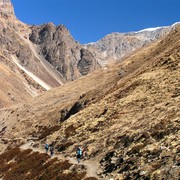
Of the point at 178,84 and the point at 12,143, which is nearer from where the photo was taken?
the point at 178,84

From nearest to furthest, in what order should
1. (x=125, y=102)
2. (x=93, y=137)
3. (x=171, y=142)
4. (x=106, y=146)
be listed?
(x=171, y=142) → (x=106, y=146) → (x=93, y=137) → (x=125, y=102)

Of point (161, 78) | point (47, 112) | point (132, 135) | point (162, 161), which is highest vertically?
point (47, 112)

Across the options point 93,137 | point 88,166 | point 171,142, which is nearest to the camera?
point 171,142

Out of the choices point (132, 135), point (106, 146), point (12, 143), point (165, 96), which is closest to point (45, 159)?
point (106, 146)

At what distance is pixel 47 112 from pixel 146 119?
5639 cm

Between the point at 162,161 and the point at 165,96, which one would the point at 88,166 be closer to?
the point at 162,161

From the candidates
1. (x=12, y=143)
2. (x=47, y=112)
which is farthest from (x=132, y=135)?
(x=47, y=112)

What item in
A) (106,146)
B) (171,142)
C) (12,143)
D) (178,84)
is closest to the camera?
(171,142)

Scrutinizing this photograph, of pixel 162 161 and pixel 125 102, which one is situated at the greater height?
pixel 125 102

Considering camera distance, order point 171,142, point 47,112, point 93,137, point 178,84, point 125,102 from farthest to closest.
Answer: point 47,112, point 125,102, point 178,84, point 93,137, point 171,142

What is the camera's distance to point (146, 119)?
35.7 meters

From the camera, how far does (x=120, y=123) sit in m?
40.1

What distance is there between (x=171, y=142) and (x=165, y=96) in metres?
15.9

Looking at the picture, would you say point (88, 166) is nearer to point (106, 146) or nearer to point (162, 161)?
point (106, 146)
